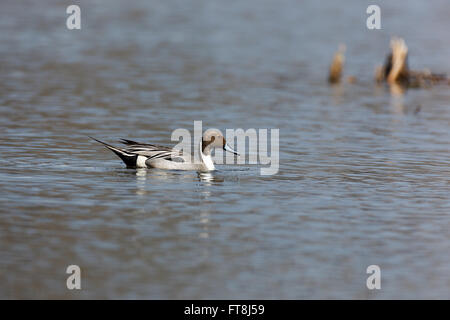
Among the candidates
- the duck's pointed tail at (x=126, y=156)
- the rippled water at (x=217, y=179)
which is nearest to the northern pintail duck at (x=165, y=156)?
the duck's pointed tail at (x=126, y=156)

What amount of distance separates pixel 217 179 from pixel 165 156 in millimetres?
812

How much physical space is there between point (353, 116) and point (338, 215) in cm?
802

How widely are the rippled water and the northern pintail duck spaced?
0.51ft

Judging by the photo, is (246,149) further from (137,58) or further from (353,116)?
(137,58)

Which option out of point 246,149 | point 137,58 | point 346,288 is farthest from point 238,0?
point 346,288

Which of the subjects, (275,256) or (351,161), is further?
(351,161)

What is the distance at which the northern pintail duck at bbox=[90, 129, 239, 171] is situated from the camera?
12.4 m

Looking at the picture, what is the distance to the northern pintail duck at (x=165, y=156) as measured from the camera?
487 inches

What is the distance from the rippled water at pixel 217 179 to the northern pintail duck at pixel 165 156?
0.51ft

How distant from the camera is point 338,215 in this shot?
1028 cm

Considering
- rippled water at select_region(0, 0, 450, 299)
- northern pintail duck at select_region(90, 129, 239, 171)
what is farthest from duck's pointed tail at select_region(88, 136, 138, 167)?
rippled water at select_region(0, 0, 450, 299)

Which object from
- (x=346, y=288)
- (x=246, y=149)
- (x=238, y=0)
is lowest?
(x=346, y=288)

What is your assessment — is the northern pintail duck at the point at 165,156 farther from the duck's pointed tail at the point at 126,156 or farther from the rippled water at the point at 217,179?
the rippled water at the point at 217,179

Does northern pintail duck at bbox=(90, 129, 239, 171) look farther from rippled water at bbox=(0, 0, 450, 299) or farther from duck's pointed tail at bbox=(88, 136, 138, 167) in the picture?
rippled water at bbox=(0, 0, 450, 299)
